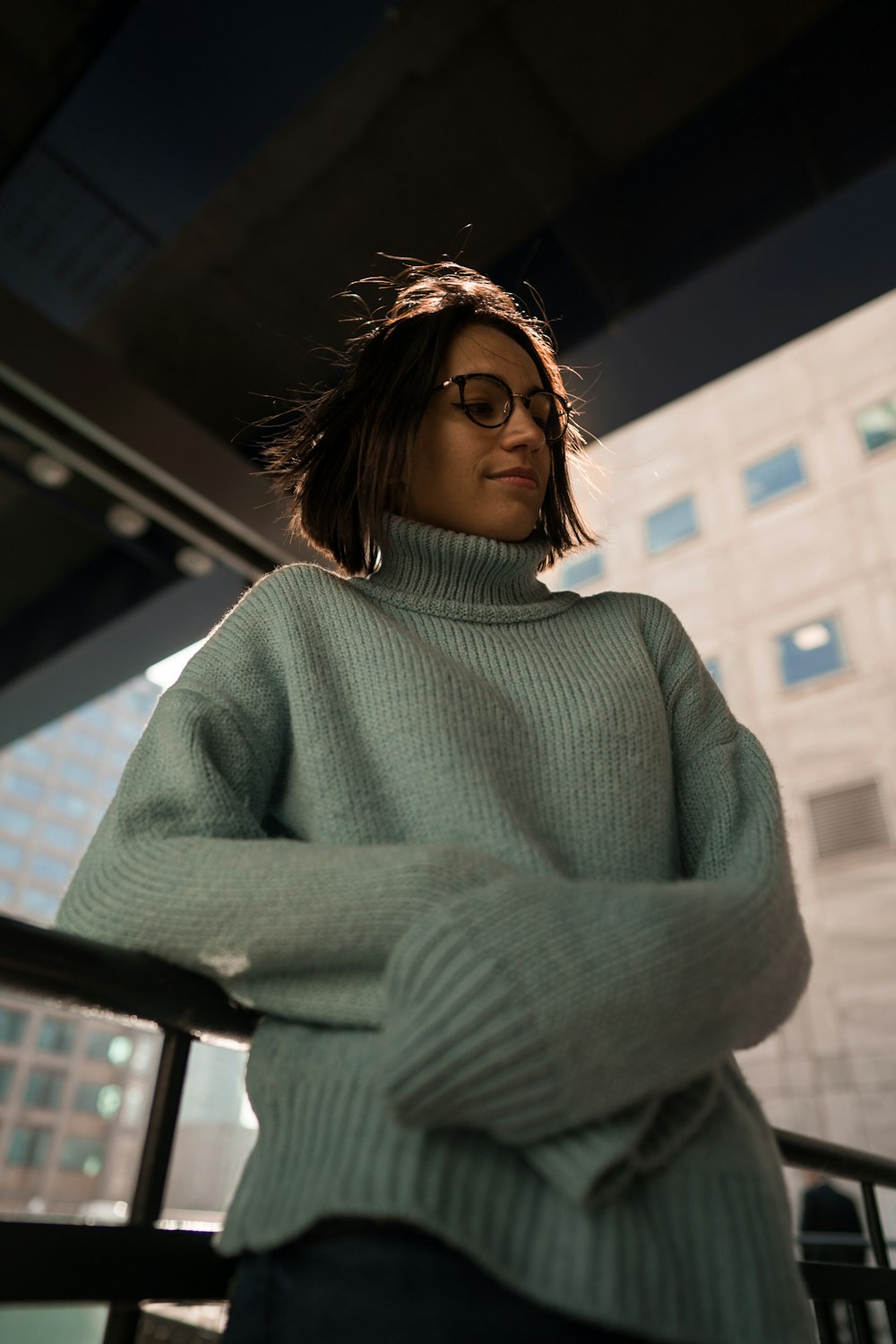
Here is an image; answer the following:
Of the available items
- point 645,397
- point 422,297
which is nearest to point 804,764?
point 645,397

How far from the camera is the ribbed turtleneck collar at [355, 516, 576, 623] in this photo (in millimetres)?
935

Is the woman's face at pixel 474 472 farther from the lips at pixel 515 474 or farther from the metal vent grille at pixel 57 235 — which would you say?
the metal vent grille at pixel 57 235

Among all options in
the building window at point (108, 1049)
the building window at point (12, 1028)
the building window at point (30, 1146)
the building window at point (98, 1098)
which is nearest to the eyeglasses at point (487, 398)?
the building window at point (108, 1049)

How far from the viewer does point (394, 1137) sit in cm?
52

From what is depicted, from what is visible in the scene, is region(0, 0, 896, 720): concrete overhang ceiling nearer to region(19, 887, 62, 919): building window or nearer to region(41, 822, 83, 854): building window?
region(19, 887, 62, 919): building window

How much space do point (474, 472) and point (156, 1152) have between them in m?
0.66

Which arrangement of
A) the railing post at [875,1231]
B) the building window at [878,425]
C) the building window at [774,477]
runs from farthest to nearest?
1. the building window at [774,477]
2. the building window at [878,425]
3. the railing post at [875,1231]

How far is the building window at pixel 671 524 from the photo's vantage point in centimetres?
1170

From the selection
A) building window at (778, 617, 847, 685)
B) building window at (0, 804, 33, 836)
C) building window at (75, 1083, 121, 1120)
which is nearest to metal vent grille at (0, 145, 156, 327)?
building window at (778, 617, 847, 685)

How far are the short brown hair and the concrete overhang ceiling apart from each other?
4.39ft

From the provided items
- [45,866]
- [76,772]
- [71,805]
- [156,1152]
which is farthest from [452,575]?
[45,866]

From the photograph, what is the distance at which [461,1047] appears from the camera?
1.52 ft

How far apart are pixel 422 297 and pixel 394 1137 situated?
0.95 metres

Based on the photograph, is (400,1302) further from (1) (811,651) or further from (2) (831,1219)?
(1) (811,651)
